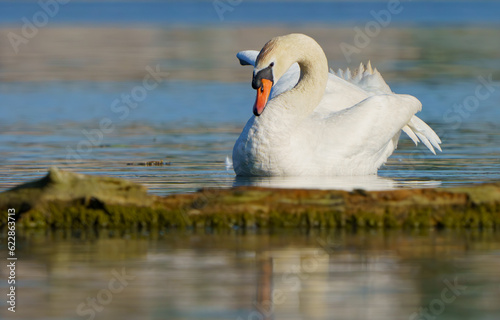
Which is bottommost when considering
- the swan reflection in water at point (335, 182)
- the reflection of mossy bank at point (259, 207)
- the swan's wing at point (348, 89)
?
the reflection of mossy bank at point (259, 207)

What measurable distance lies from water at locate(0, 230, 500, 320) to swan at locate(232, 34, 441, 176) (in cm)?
313

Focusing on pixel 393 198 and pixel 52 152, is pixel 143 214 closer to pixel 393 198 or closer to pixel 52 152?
pixel 393 198

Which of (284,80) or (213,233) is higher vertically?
(284,80)

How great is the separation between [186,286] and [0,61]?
98.6ft

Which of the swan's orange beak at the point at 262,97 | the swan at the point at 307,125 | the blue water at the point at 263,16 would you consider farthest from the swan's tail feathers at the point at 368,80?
the blue water at the point at 263,16

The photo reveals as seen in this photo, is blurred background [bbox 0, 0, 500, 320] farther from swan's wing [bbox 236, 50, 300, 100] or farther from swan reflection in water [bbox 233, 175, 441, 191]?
swan's wing [bbox 236, 50, 300, 100]

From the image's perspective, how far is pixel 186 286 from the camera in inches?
269

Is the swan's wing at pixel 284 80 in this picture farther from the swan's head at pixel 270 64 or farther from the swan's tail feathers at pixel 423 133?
the swan's tail feathers at pixel 423 133

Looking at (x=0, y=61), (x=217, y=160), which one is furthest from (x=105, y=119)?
(x=0, y=61)

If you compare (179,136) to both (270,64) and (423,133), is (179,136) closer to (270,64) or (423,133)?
(423,133)

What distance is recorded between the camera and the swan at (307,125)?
462 inches

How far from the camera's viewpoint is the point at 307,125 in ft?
39.6

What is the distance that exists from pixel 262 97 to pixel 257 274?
442 centimetres

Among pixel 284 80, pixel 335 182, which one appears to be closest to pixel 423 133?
pixel 284 80
